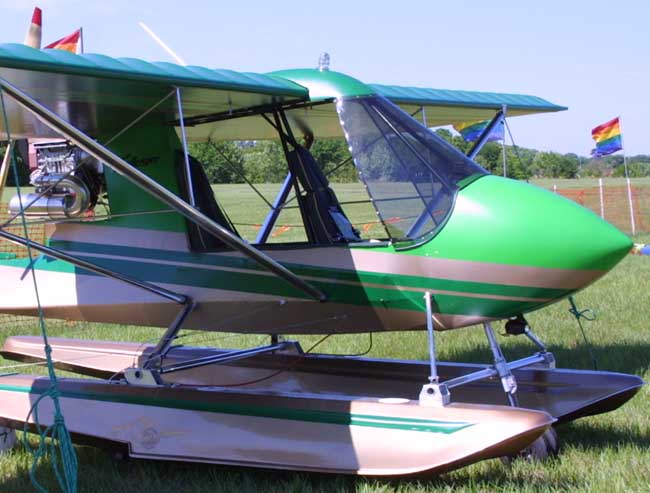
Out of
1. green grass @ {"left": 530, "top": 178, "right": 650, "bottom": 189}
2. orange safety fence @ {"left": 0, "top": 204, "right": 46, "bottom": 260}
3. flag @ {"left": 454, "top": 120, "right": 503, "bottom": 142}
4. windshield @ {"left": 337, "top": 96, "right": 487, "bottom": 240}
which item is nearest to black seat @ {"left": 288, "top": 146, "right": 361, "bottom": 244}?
windshield @ {"left": 337, "top": 96, "right": 487, "bottom": 240}

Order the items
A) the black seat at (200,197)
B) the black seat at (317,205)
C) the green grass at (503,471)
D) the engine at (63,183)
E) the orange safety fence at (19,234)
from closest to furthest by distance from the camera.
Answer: the green grass at (503,471) → the black seat at (317,205) → the black seat at (200,197) → the engine at (63,183) → the orange safety fence at (19,234)

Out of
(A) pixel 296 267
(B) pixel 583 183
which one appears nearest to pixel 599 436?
(A) pixel 296 267

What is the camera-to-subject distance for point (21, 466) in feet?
18.9

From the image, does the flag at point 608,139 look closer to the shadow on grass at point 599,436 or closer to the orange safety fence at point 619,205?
the orange safety fence at point 619,205

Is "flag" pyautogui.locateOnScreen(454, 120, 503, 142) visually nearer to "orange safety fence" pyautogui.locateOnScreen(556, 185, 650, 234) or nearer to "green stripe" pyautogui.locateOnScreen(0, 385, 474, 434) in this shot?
"green stripe" pyautogui.locateOnScreen(0, 385, 474, 434)

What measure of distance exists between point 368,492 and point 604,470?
1369mm

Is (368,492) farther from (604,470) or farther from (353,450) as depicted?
(604,470)

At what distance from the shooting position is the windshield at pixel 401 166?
5527mm

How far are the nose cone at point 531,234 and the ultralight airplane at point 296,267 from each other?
0.01m

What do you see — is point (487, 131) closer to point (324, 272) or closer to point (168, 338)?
point (324, 272)

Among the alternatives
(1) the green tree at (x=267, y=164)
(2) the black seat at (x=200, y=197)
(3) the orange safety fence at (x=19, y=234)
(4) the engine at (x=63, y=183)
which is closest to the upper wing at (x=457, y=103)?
(1) the green tree at (x=267, y=164)

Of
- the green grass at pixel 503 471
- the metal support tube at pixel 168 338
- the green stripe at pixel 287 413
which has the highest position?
the metal support tube at pixel 168 338

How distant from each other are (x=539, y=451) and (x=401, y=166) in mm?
2014

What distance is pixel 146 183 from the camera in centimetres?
529
